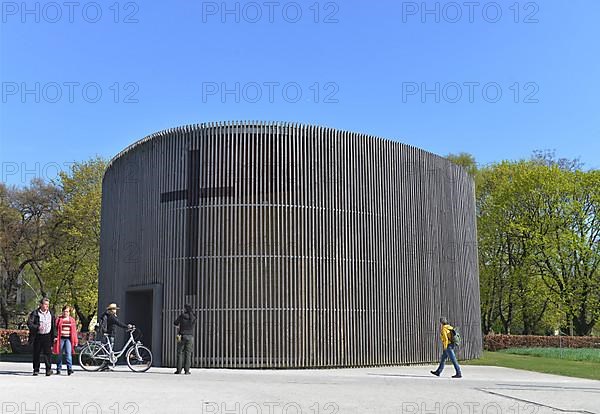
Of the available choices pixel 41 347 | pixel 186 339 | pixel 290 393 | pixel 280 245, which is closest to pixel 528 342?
pixel 280 245

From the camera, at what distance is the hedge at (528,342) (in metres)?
34.7

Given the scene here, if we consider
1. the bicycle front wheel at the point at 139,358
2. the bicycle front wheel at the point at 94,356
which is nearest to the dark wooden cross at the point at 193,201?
the bicycle front wheel at the point at 139,358

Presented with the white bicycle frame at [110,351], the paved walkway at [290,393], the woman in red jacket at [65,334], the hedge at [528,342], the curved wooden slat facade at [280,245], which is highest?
the curved wooden slat facade at [280,245]

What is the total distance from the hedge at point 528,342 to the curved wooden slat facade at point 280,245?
48.8ft

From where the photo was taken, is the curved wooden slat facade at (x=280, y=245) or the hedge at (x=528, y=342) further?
the hedge at (x=528, y=342)

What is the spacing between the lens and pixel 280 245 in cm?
1834

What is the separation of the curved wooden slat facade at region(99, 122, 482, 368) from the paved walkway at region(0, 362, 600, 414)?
1995 mm

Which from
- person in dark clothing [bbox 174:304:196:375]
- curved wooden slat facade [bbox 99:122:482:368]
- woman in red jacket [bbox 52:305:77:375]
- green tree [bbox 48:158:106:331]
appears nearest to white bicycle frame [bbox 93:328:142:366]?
woman in red jacket [bbox 52:305:77:375]

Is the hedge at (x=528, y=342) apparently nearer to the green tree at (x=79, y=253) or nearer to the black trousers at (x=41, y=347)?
the green tree at (x=79, y=253)

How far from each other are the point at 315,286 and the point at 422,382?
4934mm

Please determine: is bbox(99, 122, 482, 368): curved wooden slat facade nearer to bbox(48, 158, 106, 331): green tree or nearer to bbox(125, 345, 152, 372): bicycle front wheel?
bbox(125, 345, 152, 372): bicycle front wheel

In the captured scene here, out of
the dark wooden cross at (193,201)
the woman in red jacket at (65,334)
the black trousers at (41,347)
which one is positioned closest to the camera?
the black trousers at (41,347)

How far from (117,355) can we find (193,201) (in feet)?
15.5

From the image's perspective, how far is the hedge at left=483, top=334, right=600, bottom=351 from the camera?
34.7 metres
